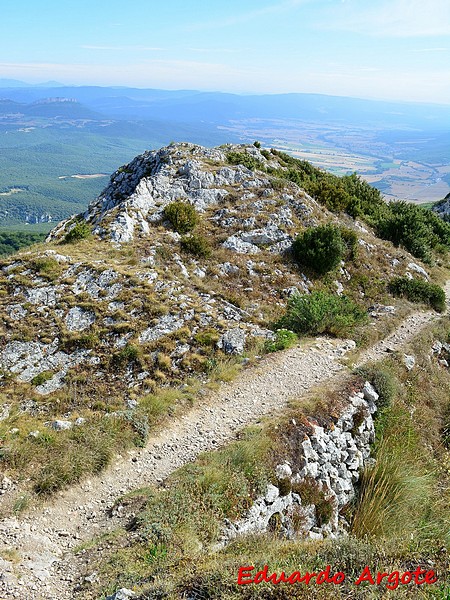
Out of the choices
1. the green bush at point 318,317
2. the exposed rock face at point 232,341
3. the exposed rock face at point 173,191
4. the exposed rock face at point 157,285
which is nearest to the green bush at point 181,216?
the exposed rock face at point 157,285

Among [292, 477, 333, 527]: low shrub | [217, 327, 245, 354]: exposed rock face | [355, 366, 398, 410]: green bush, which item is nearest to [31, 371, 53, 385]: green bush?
[217, 327, 245, 354]: exposed rock face

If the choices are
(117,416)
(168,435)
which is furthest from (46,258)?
(168,435)

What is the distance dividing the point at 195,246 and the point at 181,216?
10.8 feet

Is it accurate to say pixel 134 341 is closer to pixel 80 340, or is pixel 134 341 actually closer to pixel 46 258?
pixel 80 340

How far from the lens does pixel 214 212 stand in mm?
27062

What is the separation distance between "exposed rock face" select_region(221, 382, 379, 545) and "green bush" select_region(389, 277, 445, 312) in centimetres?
1292

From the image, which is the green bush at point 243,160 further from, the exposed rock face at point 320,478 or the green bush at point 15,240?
the green bush at point 15,240

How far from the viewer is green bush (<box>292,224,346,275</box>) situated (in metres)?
23.3

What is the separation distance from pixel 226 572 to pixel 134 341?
966cm

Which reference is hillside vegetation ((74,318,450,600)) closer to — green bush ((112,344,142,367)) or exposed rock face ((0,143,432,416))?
exposed rock face ((0,143,432,416))

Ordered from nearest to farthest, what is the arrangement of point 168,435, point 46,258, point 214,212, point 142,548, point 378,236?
point 142,548 → point 168,435 → point 46,258 → point 214,212 → point 378,236

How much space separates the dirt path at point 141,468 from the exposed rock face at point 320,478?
1.66 metres

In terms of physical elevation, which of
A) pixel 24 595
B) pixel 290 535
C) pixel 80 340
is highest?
pixel 80 340

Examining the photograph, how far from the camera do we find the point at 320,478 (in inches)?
415
